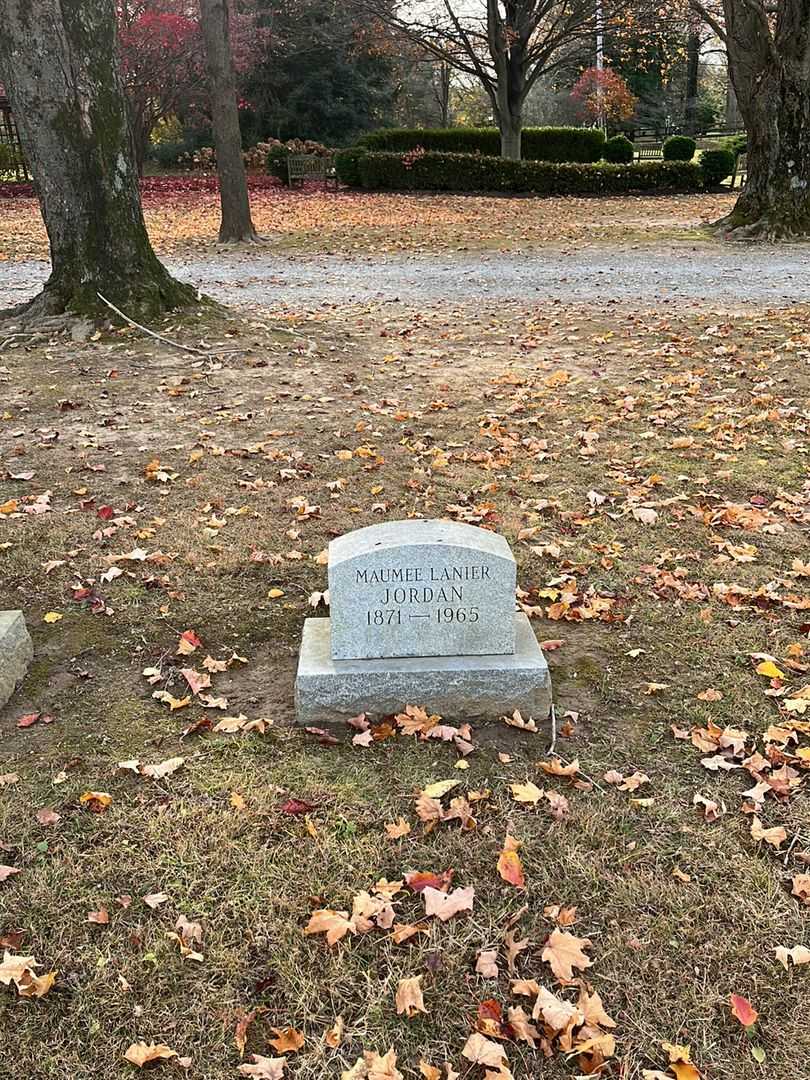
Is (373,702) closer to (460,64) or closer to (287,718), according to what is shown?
(287,718)

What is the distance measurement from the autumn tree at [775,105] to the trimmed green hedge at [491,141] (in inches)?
622

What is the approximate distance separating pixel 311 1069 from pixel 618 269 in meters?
13.5

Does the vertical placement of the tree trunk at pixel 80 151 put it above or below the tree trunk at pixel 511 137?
below

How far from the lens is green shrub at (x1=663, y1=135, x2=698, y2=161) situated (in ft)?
98.1

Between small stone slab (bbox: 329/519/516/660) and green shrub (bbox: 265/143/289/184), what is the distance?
30.1 meters

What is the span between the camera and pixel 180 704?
3529mm

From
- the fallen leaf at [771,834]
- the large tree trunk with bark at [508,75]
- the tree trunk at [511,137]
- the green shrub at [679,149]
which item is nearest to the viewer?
the fallen leaf at [771,834]

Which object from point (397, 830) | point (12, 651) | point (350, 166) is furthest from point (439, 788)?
point (350, 166)

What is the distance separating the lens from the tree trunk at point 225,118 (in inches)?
582

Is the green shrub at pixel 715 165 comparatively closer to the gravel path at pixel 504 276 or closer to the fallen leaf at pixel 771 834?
the gravel path at pixel 504 276

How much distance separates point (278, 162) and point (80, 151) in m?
23.8

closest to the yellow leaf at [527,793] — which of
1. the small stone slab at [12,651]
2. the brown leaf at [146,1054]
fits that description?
the brown leaf at [146,1054]

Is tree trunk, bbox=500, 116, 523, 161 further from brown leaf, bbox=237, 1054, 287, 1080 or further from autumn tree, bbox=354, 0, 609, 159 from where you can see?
brown leaf, bbox=237, 1054, 287, 1080

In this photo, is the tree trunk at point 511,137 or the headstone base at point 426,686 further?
the tree trunk at point 511,137
